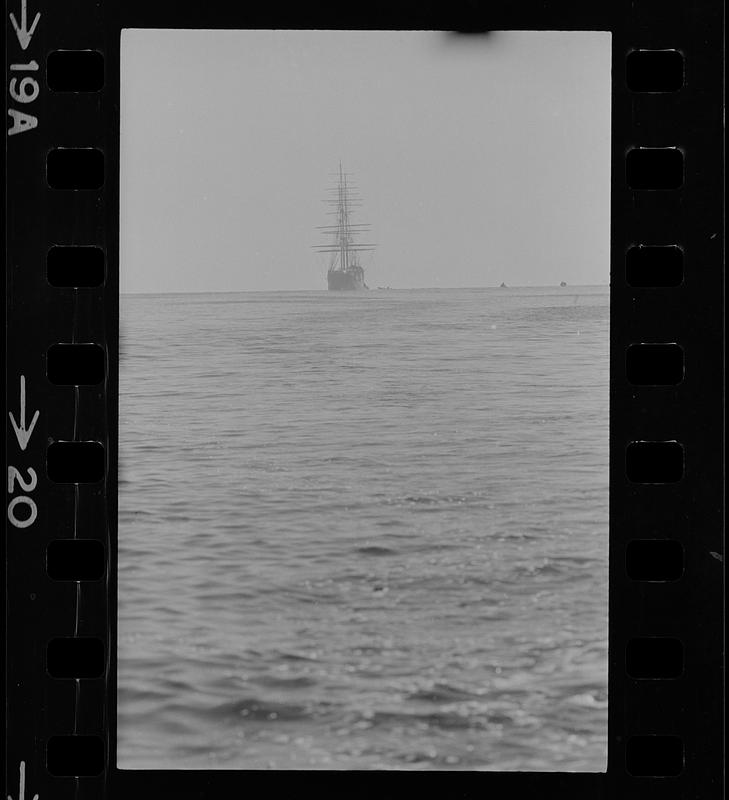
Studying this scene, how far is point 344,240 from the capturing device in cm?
168

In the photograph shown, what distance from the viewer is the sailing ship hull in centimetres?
167

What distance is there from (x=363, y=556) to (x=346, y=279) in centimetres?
38

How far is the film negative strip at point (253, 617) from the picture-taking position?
154 cm

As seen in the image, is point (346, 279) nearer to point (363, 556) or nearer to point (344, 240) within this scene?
point (344, 240)

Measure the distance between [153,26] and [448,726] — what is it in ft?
3.20

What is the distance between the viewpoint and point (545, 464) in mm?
1608
